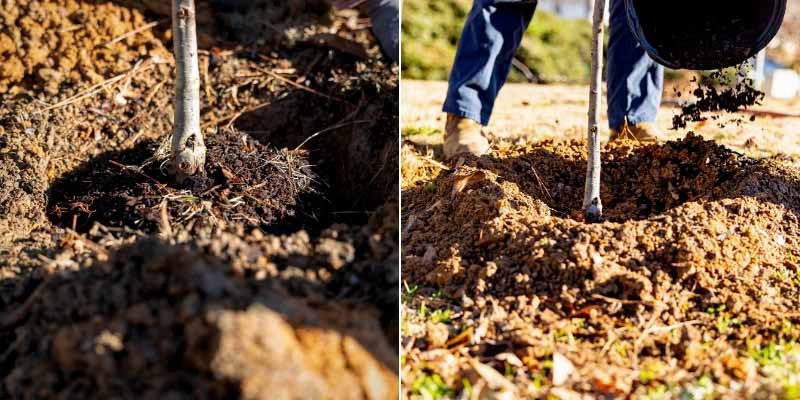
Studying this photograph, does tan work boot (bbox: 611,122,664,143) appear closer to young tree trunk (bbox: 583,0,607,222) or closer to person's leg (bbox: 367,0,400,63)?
young tree trunk (bbox: 583,0,607,222)

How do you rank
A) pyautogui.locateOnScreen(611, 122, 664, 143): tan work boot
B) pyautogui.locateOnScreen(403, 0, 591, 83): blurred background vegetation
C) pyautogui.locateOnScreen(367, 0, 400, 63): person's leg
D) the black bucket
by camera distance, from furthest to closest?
pyautogui.locateOnScreen(403, 0, 591, 83): blurred background vegetation, pyautogui.locateOnScreen(367, 0, 400, 63): person's leg, pyautogui.locateOnScreen(611, 122, 664, 143): tan work boot, the black bucket

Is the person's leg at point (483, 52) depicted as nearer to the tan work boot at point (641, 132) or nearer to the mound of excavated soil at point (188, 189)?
the tan work boot at point (641, 132)

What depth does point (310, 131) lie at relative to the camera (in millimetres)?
3852

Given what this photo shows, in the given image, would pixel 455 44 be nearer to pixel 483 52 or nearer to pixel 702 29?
pixel 483 52

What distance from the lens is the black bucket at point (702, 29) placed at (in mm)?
3258

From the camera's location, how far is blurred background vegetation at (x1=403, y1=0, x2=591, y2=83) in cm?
798

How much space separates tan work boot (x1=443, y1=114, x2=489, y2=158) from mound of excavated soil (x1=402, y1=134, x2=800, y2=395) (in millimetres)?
412

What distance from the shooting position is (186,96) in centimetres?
303

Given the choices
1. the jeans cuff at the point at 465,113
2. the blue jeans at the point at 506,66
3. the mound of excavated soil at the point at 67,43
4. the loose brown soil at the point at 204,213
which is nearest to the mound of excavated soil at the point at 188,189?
the loose brown soil at the point at 204,213

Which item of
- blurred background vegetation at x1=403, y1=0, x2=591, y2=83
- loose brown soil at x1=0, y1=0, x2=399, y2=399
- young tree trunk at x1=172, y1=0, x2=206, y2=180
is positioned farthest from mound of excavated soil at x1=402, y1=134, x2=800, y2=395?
blurred background vegetation at x1=403, y1=0, x2=591, y2=83

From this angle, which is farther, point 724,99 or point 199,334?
point 724,99

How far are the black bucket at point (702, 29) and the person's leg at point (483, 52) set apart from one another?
0.78 meters

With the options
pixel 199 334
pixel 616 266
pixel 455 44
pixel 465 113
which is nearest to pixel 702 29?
pixel 465 113

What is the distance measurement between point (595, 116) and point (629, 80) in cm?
130
